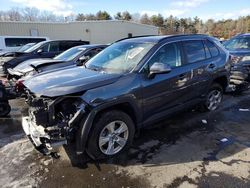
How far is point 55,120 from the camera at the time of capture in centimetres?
369

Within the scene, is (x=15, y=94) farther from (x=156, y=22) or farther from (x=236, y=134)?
(x=156, y=22)

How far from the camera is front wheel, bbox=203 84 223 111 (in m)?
5.97

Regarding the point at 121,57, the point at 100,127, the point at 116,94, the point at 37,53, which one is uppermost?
the point at 121,57

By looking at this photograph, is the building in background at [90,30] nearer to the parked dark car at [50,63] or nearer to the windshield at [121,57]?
the parked dark car at [50,63]

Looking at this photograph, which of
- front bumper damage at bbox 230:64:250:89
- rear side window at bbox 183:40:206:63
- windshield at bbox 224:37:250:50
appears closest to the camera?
rear side window at bbox 183:40:206:63

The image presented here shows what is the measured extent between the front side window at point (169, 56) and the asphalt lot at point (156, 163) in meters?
1.36

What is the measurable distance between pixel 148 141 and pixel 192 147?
771 millimetres

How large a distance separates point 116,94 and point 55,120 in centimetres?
95

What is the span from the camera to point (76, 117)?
138 inches

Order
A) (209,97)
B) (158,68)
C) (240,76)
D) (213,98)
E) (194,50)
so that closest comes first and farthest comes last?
(158,68)
(194,50)
(209,97)
(213,98)
(240,76)

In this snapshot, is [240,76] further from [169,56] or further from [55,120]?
[55,120]

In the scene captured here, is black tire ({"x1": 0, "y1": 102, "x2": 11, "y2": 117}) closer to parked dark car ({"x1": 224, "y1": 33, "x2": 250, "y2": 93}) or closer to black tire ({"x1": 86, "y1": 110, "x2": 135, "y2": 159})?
black tire ({"x1": 86, "y1": 110, "x2": 135, "y2": 159})

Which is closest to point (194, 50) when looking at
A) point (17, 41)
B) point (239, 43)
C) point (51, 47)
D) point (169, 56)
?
point (169, 56)

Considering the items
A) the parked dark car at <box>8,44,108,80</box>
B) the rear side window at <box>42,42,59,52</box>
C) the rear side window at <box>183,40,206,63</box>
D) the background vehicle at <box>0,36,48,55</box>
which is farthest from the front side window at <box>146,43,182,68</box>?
the background vehicle at <box>0,36,48,55</box>
